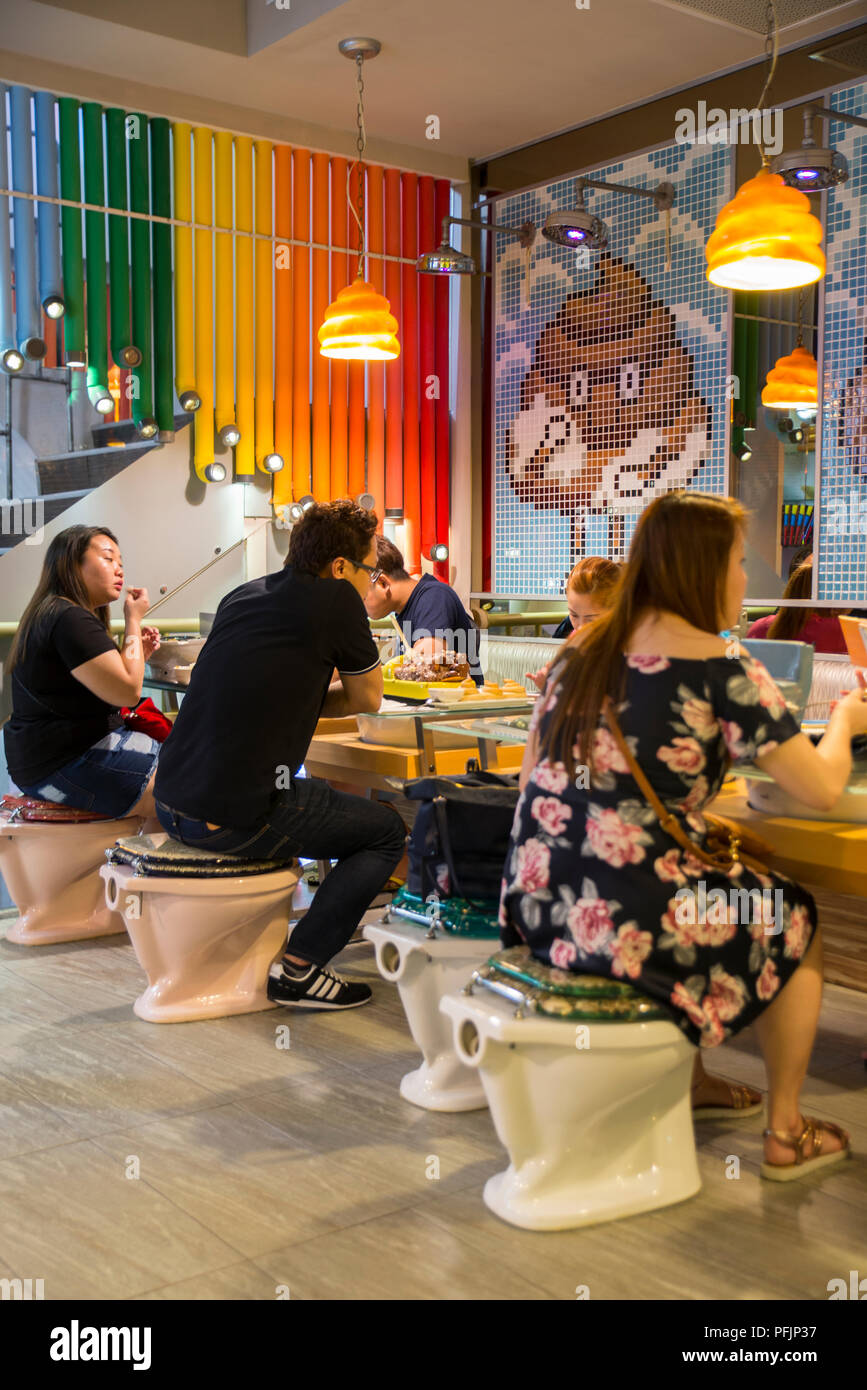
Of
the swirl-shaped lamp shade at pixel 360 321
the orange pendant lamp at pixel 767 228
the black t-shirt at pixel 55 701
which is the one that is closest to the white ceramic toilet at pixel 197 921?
the black t-shirt at pixel 55 701

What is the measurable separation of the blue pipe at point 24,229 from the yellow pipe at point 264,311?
1.16 meters

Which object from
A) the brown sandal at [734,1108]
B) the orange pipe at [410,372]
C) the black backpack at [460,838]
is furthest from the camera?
the orange pipe at [410,372]

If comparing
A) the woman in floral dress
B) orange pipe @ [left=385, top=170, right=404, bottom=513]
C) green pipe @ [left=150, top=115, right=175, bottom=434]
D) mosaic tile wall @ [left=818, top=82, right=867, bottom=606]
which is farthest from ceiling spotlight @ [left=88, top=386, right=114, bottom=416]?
the woman in floral dress

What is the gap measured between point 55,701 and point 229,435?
7.80 feet

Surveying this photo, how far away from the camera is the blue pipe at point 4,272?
5.50 m

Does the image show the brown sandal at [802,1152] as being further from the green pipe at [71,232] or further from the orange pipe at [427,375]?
the orange pipe at [427,375]

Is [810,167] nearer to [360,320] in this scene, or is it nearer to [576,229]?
[576,229]

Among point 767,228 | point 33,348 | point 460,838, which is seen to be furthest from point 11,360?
point 460,838

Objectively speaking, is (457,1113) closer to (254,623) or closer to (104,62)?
(254,623)

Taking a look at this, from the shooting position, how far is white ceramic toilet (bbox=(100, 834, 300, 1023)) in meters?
3.52

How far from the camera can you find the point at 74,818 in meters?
4.32

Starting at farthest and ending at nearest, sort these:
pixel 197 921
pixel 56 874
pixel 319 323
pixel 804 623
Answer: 1. pixel 319 323
2. pixel 804 623
3. pixel 56 874
4. pixel 197 921

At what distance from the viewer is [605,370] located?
6262 mm
